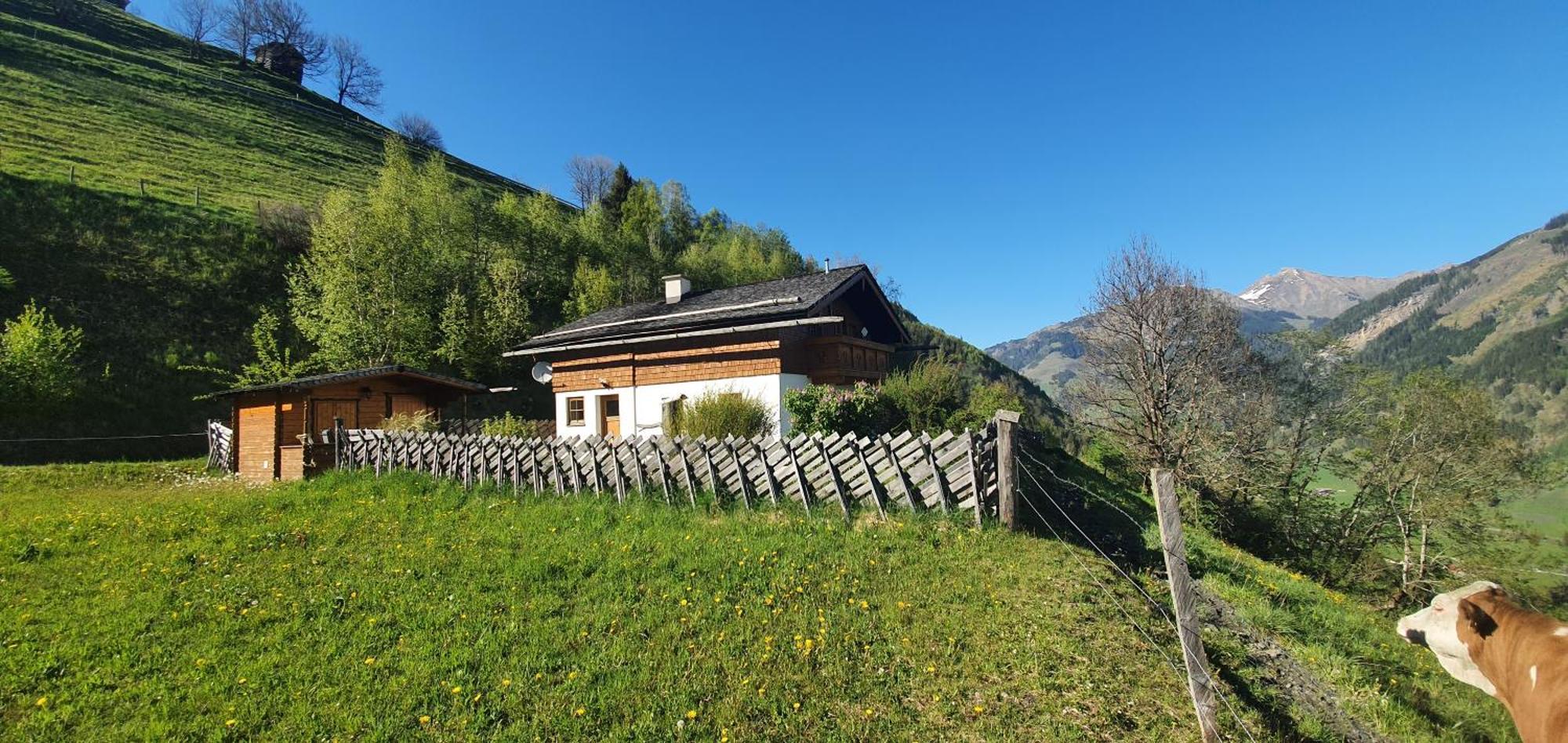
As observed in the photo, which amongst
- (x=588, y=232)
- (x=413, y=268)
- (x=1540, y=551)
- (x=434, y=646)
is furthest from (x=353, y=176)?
(x=1540, y=551)

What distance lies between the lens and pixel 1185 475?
16.5 meters

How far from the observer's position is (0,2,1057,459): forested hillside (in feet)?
81.1

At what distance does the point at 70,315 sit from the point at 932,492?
3643cm

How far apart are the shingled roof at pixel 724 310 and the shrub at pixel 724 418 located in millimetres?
3798

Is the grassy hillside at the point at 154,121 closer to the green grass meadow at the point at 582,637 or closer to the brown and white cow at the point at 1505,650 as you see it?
the green grass meadow at the point at 582,637

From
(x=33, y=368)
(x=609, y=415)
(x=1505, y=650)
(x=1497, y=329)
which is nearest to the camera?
(x=1505, y=650)

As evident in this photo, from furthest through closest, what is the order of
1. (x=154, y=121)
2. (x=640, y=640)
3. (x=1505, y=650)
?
(x=154, y=121) < (x=640, y=640) < (x=1505, y=650)

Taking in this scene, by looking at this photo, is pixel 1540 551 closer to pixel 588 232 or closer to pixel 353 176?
pixel 588 232

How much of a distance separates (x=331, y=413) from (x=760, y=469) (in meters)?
16.2

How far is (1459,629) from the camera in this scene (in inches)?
133

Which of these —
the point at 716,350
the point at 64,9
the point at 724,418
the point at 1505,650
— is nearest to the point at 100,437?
the point at 716,350

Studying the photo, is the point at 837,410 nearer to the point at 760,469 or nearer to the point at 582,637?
the point at 760,469

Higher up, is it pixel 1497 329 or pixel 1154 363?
pixel 1497 329

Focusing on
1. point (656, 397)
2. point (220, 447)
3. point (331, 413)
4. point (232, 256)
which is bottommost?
point (220, 447)
